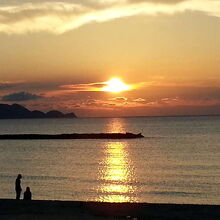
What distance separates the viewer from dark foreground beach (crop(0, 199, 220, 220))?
746 inches

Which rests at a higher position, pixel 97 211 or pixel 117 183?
pixel 117 183

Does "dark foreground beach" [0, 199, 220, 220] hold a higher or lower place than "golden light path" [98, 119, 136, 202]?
lower

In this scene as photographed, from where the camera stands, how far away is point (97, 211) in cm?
2048

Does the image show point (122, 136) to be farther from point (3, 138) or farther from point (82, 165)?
point (82, 165)

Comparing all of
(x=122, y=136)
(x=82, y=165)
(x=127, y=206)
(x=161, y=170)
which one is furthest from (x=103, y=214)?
(x=122, y=136)

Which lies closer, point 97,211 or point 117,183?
point 97,211

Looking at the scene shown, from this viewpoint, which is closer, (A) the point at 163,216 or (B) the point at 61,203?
(A) the point at 163,216

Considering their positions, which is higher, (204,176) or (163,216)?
(204,176)

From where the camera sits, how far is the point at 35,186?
156ft

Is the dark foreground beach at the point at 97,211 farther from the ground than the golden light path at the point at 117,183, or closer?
closer

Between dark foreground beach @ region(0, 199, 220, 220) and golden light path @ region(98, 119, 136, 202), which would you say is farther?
golden light path @ region(98, 119, 136, 202)

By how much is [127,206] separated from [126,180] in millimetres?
31511

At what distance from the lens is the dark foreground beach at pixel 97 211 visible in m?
18.9

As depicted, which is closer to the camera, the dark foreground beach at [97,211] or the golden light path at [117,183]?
the dark foreground beach at [97,211]
